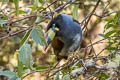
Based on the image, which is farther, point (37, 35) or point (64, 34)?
point (64, 34)

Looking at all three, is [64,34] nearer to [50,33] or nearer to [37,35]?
[50,33]

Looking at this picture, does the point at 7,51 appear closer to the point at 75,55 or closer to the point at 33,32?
the point at 75,55

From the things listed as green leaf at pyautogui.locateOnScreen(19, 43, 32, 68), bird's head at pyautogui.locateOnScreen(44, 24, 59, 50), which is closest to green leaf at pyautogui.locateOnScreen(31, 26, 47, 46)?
green leaf at pyautogui.locateOnScreen(19, 43, 32, 68)

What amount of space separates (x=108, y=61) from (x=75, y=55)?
0.11 m

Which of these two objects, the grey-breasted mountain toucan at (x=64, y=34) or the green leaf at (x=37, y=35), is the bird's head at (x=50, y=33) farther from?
the green leaf at (x=37, y=35)

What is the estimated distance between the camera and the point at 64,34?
1.10 metres

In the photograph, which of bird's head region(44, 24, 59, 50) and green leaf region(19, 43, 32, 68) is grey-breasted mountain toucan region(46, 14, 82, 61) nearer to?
bird's head region(44, 24, 59, 50)

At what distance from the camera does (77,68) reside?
3.80 ft

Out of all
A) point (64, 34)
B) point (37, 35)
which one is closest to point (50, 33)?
point (64, 34)

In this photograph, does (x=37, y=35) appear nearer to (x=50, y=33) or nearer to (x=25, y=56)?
(x=25, y=56)

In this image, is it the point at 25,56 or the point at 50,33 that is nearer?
the point at 25,56

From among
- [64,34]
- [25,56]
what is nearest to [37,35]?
[25,56]

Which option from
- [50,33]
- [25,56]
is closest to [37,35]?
[25,56]

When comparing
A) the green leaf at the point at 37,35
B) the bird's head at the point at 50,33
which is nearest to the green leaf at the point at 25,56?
the green leaf at the point at 37,35
